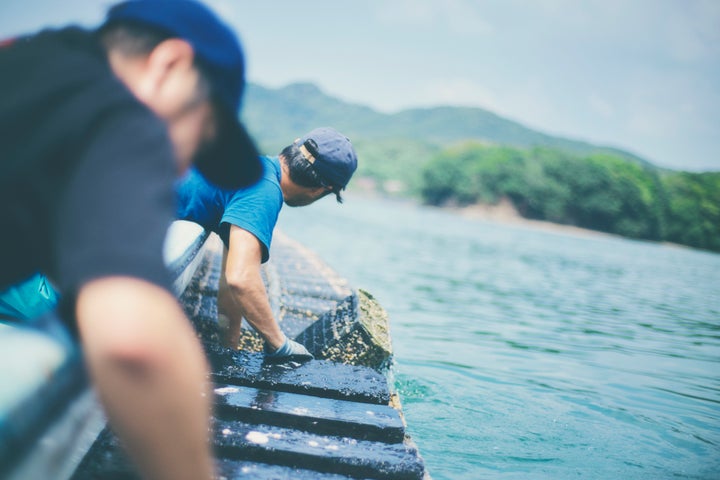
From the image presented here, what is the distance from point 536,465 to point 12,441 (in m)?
3.50

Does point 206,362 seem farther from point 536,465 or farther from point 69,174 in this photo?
point 536,465

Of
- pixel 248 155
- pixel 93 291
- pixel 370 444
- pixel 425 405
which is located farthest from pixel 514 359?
pixel 93 291

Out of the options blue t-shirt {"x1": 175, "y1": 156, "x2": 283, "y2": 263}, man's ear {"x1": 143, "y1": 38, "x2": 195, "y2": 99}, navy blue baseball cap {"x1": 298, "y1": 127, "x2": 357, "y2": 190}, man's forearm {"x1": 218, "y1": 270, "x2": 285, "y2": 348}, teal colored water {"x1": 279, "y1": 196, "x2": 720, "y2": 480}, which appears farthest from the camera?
teal colored water {"x1": 279, "y1": 196, "x2": 720, "y2": 480}

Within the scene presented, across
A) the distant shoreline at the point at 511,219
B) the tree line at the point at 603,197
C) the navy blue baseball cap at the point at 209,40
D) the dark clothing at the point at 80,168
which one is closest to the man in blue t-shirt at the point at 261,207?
the navy blue baseball cap at the point at 209,40

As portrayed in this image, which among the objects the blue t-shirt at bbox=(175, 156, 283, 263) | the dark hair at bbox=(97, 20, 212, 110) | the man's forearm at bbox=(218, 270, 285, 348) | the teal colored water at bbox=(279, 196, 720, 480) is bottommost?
the teal colored water at bbox=(279, 196, 720, 480)

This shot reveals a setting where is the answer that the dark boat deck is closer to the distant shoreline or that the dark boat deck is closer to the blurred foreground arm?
the blurred foreground arm

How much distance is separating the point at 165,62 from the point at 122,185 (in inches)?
12.8

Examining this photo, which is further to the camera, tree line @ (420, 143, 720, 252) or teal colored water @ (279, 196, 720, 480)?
tree line @ (420, 143, 720, 252)

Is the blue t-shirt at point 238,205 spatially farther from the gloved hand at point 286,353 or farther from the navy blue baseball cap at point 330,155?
the gloved hand at point 286,353

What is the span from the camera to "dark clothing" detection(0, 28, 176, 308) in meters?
0.78

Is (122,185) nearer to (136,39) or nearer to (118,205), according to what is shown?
(118,205)

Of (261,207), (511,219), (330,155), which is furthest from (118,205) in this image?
(511,219)

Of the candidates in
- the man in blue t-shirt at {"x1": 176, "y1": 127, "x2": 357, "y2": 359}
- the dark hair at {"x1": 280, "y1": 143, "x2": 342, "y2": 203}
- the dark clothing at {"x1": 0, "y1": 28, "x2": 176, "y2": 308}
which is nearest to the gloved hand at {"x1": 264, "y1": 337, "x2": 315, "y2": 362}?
the man in blue t-shirt at {"x1": 176, "y1": 127, "x2": 357, "y2": 359}

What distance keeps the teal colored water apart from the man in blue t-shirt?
1686mm
